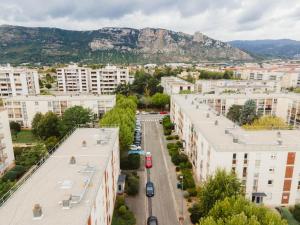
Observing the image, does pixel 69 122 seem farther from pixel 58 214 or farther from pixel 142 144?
pixel 58 214

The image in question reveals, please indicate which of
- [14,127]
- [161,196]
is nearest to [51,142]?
[14,127]

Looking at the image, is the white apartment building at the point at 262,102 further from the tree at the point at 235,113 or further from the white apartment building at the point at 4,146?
the white apartment building at the point at 4,146

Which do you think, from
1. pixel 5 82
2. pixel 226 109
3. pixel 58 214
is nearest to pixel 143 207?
pixel 58 214

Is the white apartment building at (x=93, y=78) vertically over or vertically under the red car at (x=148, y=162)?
over

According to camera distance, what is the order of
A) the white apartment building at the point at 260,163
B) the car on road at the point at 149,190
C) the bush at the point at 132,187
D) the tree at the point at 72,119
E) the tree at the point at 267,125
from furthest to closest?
the tree at the point at 72,119
the tree at the point at 267,125
the bush at the point at 132,187
the car on road at the point at 149,190
the white apartment building at the point at 260,163

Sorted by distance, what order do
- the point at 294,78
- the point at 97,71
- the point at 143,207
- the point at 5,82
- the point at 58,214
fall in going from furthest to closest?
the point at 294,78
the point at 97,71
the point at 5,82
the point at 143,207
the point at 58,214

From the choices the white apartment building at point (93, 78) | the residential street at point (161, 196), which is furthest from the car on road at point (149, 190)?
the white apartment building at point (93, 78)
